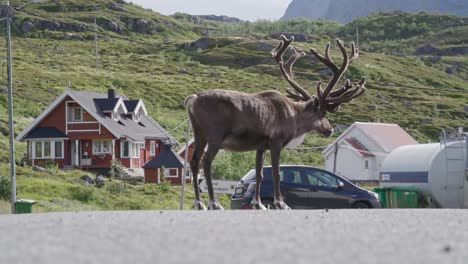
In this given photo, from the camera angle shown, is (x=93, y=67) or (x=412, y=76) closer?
(x=93, y=67)

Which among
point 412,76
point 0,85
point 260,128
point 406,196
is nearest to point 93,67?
point 0,85

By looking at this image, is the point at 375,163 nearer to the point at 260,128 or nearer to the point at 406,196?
the point at 406,196

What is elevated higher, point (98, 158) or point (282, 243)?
point (282, 243)

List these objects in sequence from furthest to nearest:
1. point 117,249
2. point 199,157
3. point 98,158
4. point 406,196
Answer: point 98,158, point 406,196, point 199,157, point 117,249

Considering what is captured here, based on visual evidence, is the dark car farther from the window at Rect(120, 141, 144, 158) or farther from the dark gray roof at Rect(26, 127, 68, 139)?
the window at Rect(120, 141, 144, 158)

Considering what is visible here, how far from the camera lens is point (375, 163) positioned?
74.3 m

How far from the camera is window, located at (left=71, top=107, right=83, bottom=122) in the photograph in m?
70.9

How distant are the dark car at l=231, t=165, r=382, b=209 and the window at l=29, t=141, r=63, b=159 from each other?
49049mm

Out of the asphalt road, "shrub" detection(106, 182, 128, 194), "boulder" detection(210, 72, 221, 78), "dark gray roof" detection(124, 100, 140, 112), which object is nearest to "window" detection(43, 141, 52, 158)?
"dark gray roof" detection(124, 100, 140, 112)

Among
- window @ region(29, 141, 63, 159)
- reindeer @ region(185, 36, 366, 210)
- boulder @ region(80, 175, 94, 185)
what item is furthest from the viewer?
window @ region(29, 141, 63, 159)

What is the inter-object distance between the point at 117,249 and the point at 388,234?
8.77 feet

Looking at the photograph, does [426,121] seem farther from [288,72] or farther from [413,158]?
[288,72]

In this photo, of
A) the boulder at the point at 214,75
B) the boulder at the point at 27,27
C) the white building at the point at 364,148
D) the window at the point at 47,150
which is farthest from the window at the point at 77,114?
the boulder at the point at 27,27

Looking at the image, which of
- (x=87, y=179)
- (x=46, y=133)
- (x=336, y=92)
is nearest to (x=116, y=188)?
(x=87, y=179)
